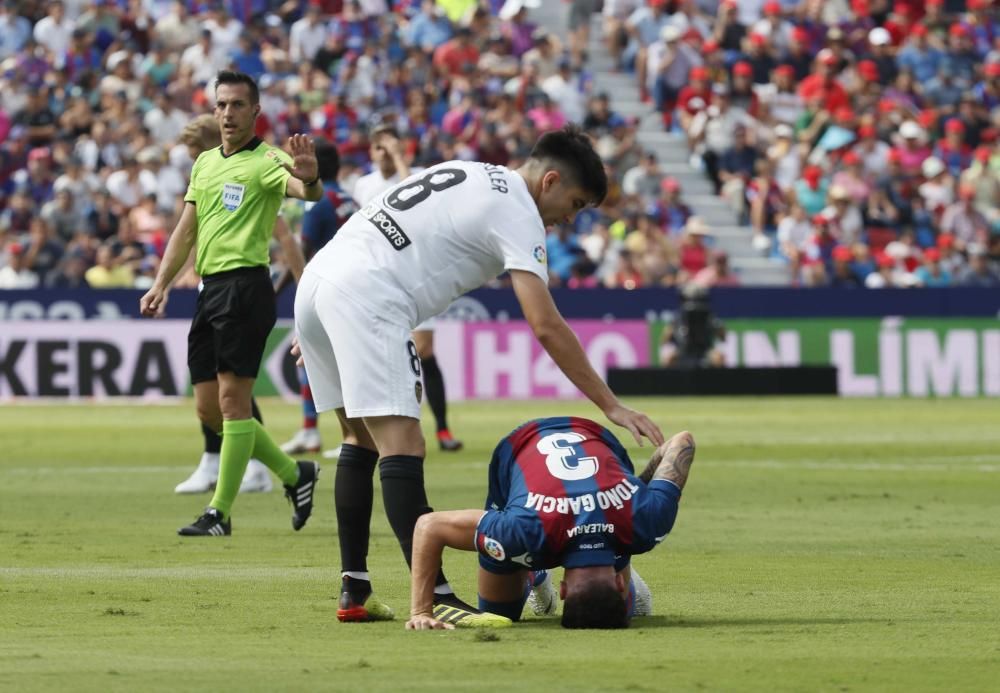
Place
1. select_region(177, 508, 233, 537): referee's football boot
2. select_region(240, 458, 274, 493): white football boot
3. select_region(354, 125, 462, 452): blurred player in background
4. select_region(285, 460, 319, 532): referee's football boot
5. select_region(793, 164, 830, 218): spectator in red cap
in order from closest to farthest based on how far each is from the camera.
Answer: select_region(177, 508, 233, 537): referee's football boot
select_region(285, 460, 319, 532): referee's football boot
select_region(240, 458, 274, 493): white football boot
select_region(354, 125, 462, 452): blurred player in background
select_region(793, 164, 830, 218): spectator in red cap

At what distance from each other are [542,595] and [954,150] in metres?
26.9

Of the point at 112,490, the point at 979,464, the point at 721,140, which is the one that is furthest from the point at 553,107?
the point at 112,490

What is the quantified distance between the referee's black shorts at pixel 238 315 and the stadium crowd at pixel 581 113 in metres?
16.2

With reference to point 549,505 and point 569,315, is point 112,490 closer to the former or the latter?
point 549,505

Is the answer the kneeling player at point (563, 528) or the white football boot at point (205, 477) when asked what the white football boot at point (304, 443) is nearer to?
the white football boot at point (205, 477)

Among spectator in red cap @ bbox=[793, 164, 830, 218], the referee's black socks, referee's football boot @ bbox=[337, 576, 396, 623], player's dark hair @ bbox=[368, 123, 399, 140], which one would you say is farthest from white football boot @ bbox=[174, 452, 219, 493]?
spectator in red cap @ bbox=[793, 164, 830, 218]

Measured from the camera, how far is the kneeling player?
23.1 feet

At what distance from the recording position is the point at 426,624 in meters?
7.16

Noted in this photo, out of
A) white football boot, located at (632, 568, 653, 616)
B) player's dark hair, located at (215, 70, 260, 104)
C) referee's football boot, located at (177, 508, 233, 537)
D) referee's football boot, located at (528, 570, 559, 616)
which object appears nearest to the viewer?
white football boot, located at (632, 568, 653, 616)

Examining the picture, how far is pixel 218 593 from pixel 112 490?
19.5ft

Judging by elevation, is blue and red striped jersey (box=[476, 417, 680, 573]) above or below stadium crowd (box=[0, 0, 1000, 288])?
below

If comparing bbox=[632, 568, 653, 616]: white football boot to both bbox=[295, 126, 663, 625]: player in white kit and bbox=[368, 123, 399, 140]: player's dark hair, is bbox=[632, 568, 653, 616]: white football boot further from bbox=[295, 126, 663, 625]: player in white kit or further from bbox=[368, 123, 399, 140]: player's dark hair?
bbox=[368, 123, 399, 140]: player's dark hair

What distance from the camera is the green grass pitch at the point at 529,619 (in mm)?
6145

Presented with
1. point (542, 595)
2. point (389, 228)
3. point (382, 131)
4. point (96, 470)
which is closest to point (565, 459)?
point (542, 595)
